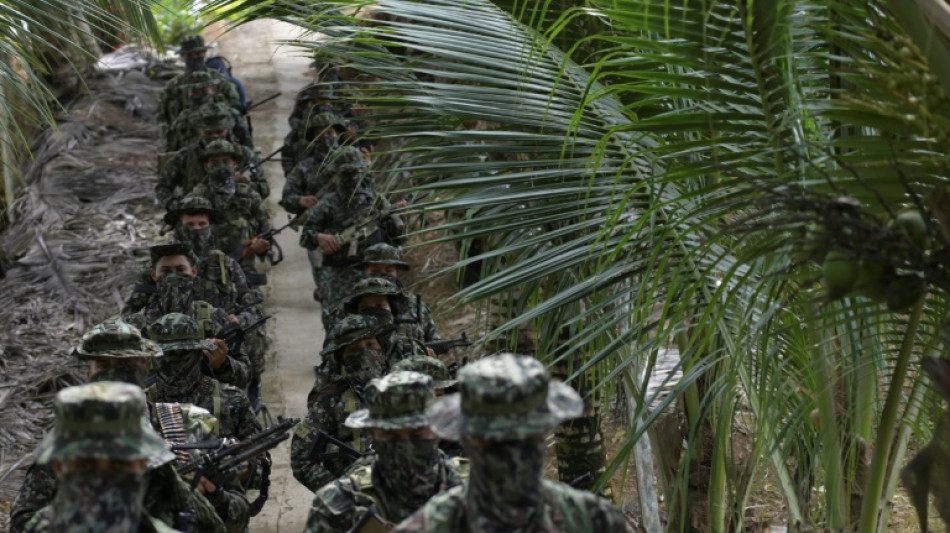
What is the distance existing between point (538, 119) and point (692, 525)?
2.10 metres

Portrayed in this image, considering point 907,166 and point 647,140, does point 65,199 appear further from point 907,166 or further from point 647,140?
point 907,166

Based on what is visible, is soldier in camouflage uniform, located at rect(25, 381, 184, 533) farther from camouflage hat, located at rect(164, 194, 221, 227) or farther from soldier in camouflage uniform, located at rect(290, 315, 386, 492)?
camouflage hat, located at rect(164, 194, 221, 227)

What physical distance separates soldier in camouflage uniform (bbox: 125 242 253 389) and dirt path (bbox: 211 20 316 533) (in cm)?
102

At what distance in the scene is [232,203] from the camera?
1391 cm

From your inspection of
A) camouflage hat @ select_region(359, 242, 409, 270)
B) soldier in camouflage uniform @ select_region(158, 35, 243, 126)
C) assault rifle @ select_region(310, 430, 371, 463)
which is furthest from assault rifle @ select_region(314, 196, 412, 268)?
assault rifle @ select_region(310, 430, 371, 463)

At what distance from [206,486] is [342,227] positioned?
6050 mm

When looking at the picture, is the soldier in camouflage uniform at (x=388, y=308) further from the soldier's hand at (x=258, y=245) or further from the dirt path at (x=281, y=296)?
the soldier's hand at (x=258, y=245)

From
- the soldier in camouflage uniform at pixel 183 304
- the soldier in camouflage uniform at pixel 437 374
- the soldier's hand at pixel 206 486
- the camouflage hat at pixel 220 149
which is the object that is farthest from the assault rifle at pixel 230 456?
the camouflage hat at pixel 220 149

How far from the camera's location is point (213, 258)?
459 inches

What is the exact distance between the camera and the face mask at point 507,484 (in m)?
3.89

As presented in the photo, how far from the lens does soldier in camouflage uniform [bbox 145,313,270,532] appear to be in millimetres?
8461

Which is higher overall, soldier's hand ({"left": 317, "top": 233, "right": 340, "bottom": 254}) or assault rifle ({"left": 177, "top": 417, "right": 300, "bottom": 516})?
assault rifle ({"left": 177, "top": 417, "right": 300, "bottom": 516})

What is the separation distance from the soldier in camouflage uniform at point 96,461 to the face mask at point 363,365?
4.26 m

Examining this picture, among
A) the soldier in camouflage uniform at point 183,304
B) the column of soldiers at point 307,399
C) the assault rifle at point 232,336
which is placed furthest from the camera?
the assault rifle at point 232,336
